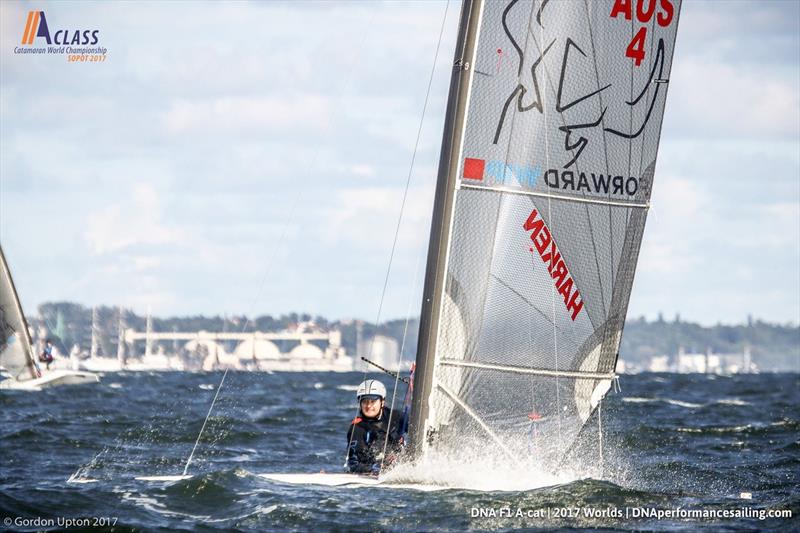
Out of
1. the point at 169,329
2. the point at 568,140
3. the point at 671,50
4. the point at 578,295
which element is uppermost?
the point at 671,50

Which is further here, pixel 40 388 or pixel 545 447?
pixel 40 388

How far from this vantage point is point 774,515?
993cm

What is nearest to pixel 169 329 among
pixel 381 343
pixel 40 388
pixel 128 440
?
pixel 381 343

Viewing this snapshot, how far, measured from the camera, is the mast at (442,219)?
412 inches

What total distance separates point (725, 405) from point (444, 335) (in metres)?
19.1

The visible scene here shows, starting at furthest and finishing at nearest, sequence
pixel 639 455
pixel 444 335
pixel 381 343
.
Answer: pixel 381 343, pixel 639 455, pixel 444 335

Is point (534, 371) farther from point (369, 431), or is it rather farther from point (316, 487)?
point (316, 487)

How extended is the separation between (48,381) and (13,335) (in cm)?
327

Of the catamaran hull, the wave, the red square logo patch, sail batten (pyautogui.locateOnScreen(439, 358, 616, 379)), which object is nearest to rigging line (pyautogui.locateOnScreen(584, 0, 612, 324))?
sail batten (pyautogui.locateOnScreen(439, 358, 616, 379))

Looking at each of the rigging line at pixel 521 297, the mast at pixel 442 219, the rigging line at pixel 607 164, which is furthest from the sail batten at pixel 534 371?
the rigging line at pixel 521 297

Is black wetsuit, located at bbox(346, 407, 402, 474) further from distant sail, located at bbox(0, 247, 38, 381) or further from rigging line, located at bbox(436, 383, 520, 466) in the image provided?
distant sail, located at bbox(0, 247, 38, 381)

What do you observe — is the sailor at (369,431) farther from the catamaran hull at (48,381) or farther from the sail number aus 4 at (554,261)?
the catamaran hull at (48,381)

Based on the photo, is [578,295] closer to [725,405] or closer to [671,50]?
[671,50]

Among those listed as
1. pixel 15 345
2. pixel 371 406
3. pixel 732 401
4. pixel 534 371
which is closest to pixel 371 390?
pixel 371 406
